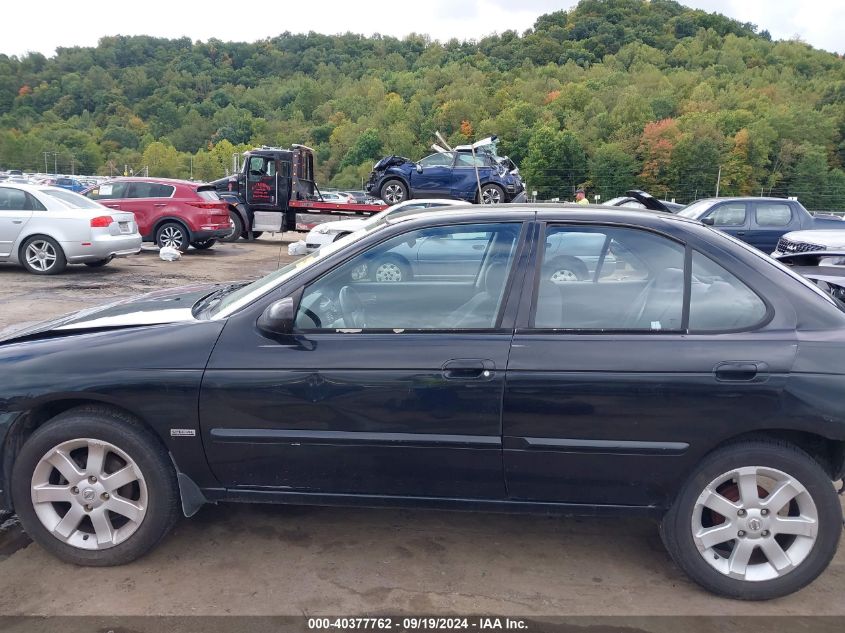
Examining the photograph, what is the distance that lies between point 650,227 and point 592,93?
83.9 metres

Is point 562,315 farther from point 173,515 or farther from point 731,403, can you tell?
point 173,515

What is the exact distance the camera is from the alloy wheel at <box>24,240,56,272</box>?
12055 mm

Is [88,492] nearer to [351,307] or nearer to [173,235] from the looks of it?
[351,307]

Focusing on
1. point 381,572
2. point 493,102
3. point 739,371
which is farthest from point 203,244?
point 493,102

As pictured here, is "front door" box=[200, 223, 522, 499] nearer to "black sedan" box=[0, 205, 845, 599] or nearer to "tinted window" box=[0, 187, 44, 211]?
"black sedan" box=[0, 205, 845, 599]

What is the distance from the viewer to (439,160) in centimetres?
1953

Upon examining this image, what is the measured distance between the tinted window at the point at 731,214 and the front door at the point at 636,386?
11591 mm

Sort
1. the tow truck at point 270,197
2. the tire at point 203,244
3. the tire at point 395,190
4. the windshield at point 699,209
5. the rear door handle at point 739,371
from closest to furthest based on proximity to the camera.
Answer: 1. the rear door handle at point 739,371
2. the windshield at point 699,209
3. the tire at point 203,244
4. the tire at point 395,190
5. the tow truck at point 270,197

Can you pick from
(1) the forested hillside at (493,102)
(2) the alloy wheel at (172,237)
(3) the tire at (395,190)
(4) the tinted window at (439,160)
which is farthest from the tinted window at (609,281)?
(1) the forested hillside at (493,102)

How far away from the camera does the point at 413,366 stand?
3.04 m

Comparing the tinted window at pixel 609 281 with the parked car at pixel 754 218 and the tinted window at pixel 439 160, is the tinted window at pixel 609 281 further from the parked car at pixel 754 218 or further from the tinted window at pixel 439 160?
the tinted window at pixel 439 160

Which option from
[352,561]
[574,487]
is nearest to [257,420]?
[352,561]

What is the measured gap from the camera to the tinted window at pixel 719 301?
308 centimetres

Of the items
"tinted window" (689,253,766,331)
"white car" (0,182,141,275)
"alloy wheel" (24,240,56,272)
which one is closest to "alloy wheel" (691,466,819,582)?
"tinted window" (689,253,766,331)
